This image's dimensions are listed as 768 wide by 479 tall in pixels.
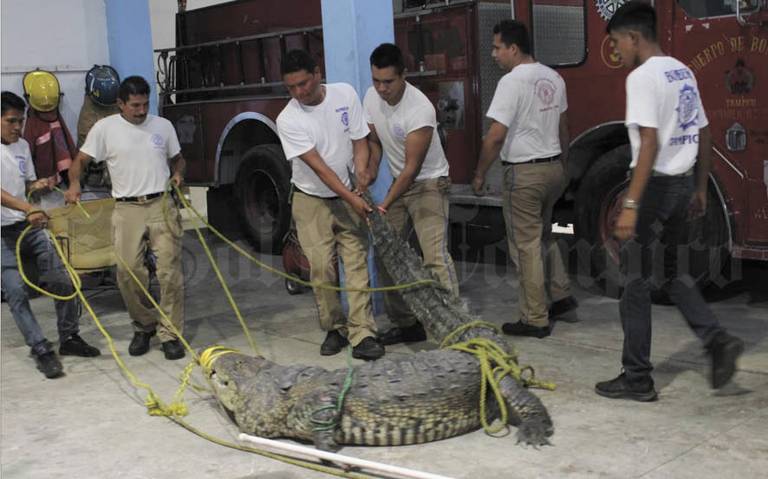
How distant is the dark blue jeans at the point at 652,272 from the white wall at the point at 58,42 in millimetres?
6055

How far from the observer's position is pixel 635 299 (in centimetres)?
464

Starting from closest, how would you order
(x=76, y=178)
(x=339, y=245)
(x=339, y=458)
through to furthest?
(x=339, y=458) → (x=339, y=245) → (x=76, y=178)

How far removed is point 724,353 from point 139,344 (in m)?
3.69

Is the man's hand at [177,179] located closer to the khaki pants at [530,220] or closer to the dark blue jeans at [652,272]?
the khaki pants at [530,220]

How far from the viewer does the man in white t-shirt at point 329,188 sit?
18.6ft

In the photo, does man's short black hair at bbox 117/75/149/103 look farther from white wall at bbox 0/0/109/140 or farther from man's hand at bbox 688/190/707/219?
man's hand at bbox 688/190/707/219

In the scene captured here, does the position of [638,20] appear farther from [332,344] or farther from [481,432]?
[332,344]

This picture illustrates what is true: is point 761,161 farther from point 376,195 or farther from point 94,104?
point 94,104

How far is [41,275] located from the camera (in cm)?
608

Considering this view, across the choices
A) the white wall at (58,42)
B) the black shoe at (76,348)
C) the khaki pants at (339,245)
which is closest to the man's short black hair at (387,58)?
the khaki pants at (339,245)

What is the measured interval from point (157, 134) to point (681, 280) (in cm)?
343

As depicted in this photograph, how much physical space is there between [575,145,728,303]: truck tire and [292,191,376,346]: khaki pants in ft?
6.59

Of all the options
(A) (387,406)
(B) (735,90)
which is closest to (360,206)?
(A) (387,406)

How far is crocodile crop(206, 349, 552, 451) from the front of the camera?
437 centimetres
